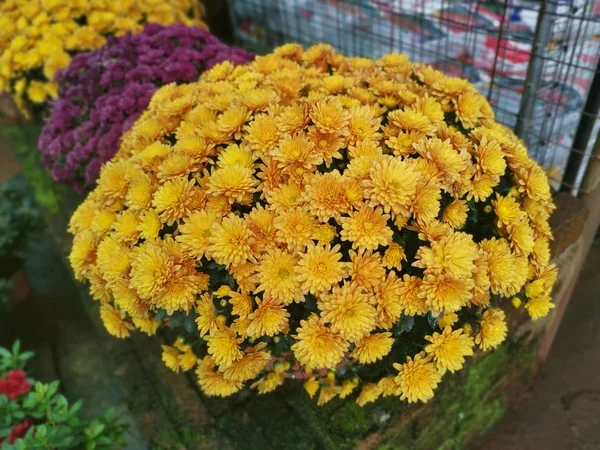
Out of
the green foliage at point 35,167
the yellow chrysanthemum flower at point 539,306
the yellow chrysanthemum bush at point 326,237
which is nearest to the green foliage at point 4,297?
the green foliage at point 35,167

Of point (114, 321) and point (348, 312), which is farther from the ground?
point (348, 312)

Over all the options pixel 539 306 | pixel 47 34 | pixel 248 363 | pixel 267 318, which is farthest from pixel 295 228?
pixel 47 34

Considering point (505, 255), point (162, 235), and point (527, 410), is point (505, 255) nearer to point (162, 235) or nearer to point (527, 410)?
point (162, 235)

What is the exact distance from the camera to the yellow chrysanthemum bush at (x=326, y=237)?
92cm

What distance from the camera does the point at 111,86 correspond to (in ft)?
6.12

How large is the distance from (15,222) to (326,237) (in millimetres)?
1831

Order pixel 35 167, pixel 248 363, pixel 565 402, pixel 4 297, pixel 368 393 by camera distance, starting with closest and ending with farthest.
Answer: pixel 248 363, pixel 368 393, pixel 565 402, pixel 4 297, pixel 35 167

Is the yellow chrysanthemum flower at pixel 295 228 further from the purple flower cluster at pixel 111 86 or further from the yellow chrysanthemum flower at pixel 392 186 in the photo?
the purple flower cluster at pixel 111 86

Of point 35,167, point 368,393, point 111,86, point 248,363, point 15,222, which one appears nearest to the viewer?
point 248,363

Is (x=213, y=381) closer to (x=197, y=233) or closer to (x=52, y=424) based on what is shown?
(x=197, y=233)

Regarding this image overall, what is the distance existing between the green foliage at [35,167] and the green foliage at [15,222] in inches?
3.1

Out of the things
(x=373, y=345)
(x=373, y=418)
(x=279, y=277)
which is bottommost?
(x=373, y=418)

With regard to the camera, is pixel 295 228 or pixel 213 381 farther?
pixel 213 381

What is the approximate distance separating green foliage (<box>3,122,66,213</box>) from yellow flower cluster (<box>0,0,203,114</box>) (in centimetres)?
31
